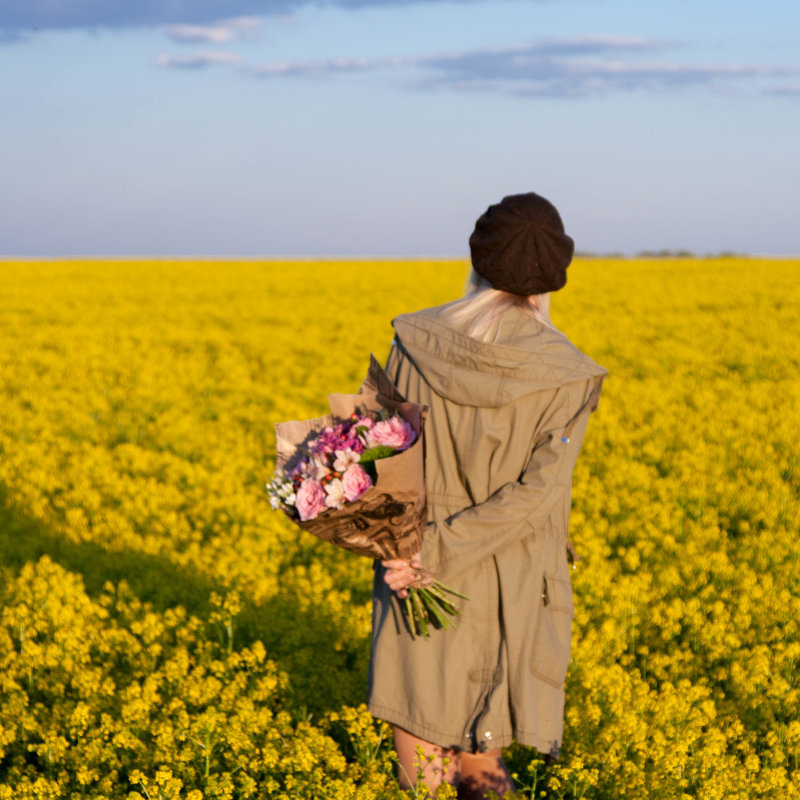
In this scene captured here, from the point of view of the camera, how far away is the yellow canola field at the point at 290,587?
4090mm

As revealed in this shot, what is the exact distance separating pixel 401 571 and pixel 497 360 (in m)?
0.69

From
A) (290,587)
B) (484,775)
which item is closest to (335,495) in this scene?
(484,775)

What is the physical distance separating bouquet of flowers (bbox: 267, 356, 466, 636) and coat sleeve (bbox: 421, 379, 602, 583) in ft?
0.21

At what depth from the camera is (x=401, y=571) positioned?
117 inches

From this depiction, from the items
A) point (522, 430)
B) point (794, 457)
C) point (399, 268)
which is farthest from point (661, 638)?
point (399, 268)

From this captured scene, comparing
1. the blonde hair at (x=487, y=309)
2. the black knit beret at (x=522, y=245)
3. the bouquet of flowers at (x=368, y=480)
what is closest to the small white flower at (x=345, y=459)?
the bouquet of flowers at (x=368, y=480)

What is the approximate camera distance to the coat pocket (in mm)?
3104

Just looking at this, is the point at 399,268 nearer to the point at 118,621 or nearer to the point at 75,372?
the point at 75,372

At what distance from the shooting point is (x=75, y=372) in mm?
13906

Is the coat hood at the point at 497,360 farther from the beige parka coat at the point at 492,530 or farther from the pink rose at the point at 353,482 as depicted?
the pink rose at the point at 353,482

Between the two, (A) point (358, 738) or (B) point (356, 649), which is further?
(B) point (356, 649)

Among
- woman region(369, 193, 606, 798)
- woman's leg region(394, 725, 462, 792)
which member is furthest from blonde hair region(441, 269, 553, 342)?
woman's leg region(394, 725, 462, 792)

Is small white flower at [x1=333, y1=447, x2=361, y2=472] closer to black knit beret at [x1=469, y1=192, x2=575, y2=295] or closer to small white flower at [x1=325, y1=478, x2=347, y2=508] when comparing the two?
small white flower at [x1=325, y1=478, x2=347, y2=508]

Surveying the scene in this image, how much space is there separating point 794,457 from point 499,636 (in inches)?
293
